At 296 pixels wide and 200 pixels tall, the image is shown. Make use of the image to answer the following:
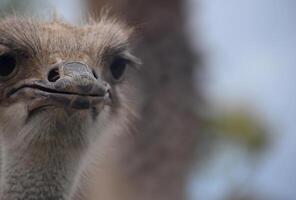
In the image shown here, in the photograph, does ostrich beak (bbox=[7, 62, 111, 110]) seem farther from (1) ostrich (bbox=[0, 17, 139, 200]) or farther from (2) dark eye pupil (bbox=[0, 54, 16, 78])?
(2) dark eye pupil (bbox=[0, 54, 16, 78])

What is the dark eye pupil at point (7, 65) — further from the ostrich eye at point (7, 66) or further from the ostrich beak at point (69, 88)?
the ostrich beak at point (69, 88)

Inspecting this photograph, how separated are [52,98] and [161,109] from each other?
228 cm

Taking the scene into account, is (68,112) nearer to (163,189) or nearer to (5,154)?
(5,154)

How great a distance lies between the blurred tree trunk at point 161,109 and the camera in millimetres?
5020

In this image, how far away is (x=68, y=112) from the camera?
296 cm

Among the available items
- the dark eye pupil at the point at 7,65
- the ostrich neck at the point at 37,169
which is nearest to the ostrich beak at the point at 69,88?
the dark eye pupil at the point at 7,65

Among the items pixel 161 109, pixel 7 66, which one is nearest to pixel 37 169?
pixel 7 66

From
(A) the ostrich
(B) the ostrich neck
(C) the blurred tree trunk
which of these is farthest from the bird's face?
(C) the blurred tree trunk

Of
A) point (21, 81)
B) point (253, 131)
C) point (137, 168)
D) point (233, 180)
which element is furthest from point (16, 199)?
point (253, 131)

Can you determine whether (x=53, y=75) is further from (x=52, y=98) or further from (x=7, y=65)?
(x=7, y=65)

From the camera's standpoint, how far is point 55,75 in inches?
115

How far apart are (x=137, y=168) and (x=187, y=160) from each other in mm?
373

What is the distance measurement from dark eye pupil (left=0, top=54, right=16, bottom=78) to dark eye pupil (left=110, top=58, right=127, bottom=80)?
0.40 meters

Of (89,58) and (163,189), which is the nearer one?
(89,58)
